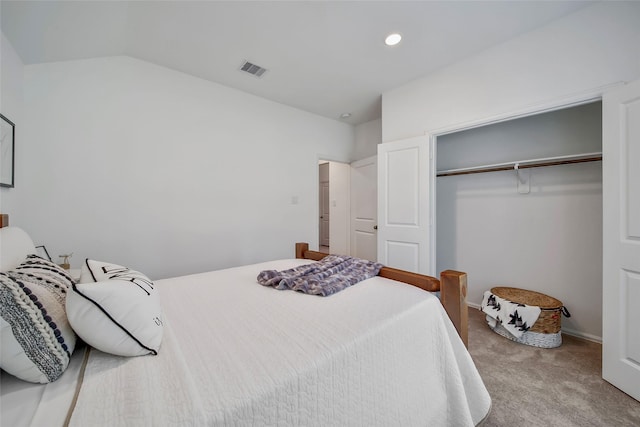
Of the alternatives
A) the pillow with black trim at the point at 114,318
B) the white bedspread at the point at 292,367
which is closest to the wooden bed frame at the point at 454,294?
the white bedspread at the point at 292,367

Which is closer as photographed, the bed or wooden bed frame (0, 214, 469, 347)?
the bed

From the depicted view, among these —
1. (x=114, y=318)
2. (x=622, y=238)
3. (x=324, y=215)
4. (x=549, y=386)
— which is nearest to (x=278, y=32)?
(x=114, y=318)

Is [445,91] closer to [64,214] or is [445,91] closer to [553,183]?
[553,183]

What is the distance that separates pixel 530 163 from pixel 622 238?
1177mm

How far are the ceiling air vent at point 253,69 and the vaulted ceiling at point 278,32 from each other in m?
0.06

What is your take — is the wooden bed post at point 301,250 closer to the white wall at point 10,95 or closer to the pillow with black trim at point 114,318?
the pillow with black trim at point 114,318

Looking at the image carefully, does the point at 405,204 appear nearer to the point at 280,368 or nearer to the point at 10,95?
the point at 280,368

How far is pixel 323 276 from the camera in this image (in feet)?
5.36

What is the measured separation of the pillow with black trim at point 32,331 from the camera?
0.66m

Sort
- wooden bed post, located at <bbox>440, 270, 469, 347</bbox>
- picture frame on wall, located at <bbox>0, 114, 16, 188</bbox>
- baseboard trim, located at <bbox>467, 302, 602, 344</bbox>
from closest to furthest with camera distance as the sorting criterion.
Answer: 1. wooden bed post, located at <bbox>440, 270, 469, 347</bbox>
2. picture frame on wall, located at <bbox>0, 114, 16, 188</bbox>
3. baseboard trim, located at <bbox>467, 302, 602, 344</bbox>

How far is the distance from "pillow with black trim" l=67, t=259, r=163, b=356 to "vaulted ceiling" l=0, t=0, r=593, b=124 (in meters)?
1.98

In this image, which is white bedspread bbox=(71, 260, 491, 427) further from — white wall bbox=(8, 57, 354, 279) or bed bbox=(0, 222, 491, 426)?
white wall bbox=(8, 57, 354, 279)

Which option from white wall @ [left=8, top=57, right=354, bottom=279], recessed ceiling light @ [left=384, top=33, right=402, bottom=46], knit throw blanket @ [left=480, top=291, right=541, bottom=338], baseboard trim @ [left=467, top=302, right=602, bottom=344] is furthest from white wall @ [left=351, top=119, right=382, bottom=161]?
baseboard trim @ [left=467, top=302, right=602, bottom=344]

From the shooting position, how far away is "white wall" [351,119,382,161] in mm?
4074
